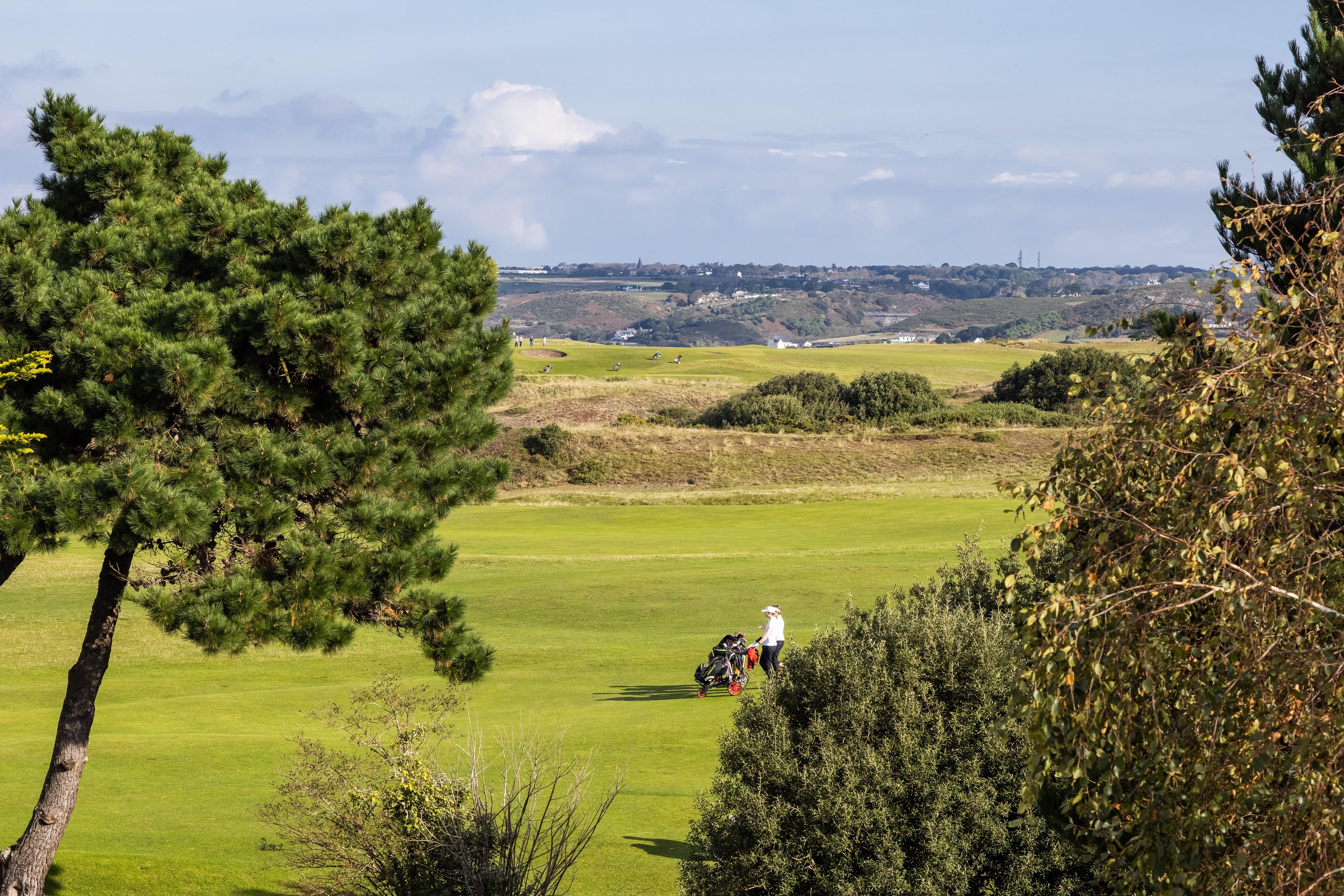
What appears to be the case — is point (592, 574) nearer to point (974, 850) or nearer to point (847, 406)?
point (974, 850)

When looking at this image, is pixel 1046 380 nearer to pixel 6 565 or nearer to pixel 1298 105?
pixel 1298 105

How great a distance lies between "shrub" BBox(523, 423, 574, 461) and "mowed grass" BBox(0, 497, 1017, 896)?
15442 mm

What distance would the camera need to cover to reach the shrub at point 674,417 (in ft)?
240

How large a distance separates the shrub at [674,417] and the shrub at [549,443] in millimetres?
11524

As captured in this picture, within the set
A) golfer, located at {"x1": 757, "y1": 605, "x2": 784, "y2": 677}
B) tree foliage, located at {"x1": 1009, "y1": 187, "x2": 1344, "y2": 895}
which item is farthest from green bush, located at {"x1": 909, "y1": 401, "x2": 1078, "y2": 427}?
tree foliage, located at {"x1": 1009, "y1": 187, "x2": 1344, "y2": 895}

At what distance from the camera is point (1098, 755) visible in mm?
4438

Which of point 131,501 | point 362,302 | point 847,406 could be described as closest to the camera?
point 131,501

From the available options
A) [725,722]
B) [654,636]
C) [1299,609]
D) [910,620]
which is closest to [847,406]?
[654,636]

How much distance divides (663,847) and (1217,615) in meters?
8.99

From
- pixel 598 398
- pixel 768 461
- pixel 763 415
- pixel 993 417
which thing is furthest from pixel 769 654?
pixel 598 398

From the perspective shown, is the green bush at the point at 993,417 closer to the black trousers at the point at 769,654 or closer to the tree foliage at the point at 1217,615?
the black trousers at the point at 769,654

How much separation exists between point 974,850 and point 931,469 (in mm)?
48200

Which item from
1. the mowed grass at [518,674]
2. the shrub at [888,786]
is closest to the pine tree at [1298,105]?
the shrub at [888,786]

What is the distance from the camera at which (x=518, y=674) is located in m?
22.1
